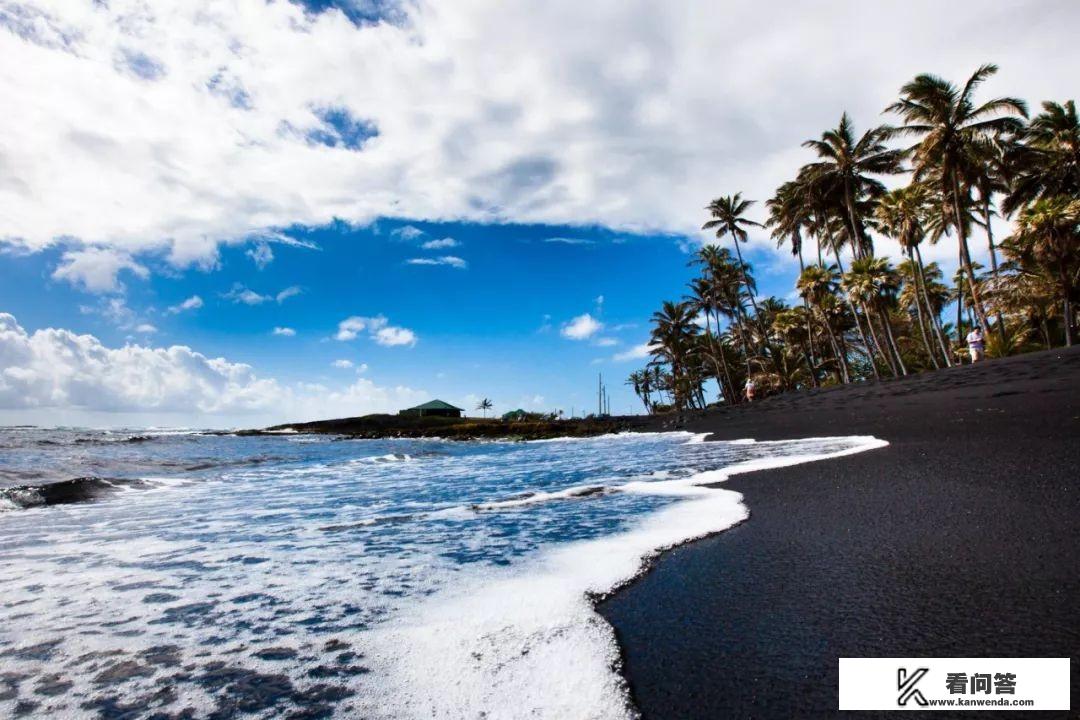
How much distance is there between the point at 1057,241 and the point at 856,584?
25.8 meters

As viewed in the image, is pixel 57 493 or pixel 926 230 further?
pixel 926 230

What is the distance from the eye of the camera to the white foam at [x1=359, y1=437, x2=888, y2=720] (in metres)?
1.90

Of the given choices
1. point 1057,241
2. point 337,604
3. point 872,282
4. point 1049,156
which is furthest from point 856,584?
point 1049,156

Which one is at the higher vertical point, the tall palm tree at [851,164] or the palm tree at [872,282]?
the tall palm tree at [851,164]

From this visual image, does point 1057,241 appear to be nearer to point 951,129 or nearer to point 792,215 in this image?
point 951,129

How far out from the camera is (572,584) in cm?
319

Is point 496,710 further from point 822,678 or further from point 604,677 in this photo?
point 822,678

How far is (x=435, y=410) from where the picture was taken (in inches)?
3046

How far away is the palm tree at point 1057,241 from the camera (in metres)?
19.7

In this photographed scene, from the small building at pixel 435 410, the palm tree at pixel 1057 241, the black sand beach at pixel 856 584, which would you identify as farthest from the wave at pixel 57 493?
the small building at pixel 435 410

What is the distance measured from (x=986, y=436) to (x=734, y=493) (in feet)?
13.2

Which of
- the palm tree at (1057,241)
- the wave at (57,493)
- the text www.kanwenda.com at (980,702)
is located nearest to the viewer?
the text www.kanwenda.com at (980,702)

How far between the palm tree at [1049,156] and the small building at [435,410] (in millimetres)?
66131

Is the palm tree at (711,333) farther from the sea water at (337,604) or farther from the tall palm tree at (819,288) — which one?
the sea water at (337,604)
